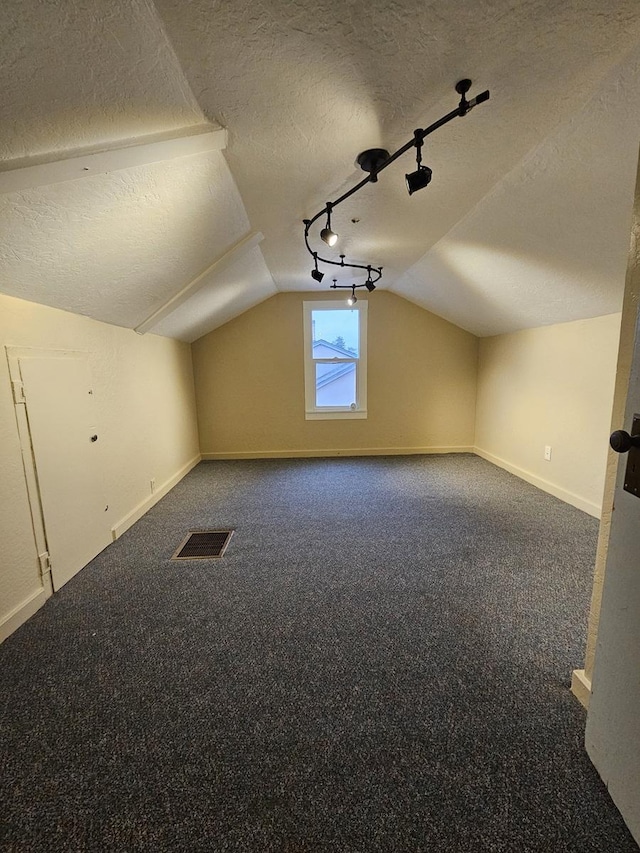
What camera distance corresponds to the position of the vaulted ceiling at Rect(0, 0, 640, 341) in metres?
0.95

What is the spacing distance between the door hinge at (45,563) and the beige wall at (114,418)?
45 mm

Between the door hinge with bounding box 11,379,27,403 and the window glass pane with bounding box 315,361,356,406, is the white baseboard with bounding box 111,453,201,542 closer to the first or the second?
the door hinge with bounding box 11,379,27,403

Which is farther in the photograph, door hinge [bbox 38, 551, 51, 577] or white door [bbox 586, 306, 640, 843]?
door hinge [bbox 38, 551, 51, 577]

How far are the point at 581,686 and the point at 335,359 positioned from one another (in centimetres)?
405

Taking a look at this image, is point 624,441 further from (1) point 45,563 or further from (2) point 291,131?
(1) point 45,563

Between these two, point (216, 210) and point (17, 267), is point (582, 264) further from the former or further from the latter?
point (17, 267)

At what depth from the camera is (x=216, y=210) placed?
6.41 feet

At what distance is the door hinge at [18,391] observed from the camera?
1780 mm

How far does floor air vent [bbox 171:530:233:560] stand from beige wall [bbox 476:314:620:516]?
304cm

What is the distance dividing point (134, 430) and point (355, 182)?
2.58m

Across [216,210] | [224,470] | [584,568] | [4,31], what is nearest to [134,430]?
[224,470]

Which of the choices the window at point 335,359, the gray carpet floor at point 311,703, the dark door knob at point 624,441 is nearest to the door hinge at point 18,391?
the gray carpet floor at point 311,703

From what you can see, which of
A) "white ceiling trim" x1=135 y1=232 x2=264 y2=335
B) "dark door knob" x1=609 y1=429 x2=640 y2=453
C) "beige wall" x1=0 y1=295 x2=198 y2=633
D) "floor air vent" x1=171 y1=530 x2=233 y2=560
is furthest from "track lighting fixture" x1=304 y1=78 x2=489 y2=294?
"floor air vent" x1=171 y1=530 x2=233 y2=560

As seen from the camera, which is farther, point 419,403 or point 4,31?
point 419,403
